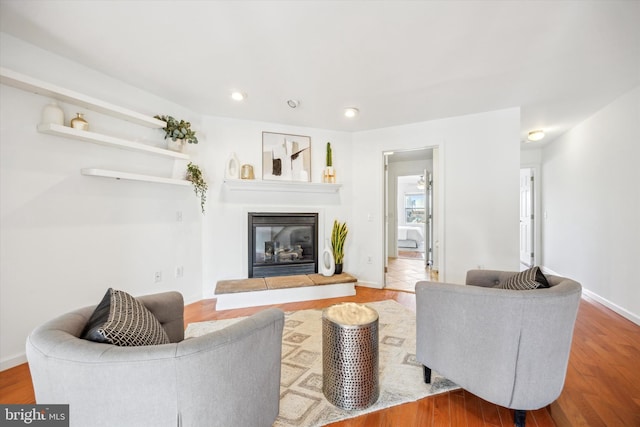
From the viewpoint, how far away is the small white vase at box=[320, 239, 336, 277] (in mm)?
3797

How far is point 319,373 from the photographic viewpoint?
1874mm

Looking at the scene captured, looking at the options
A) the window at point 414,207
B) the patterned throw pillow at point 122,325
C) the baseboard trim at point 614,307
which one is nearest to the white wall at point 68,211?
the patterned throw pillow at point 122,325

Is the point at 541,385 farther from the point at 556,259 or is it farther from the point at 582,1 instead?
the point at 556,259

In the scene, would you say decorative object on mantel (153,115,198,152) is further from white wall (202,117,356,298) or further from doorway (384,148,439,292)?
doorway (384,148,439,292)

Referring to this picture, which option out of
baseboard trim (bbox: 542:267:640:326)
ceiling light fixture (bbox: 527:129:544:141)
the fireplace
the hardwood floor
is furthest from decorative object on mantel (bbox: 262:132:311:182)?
baseboard trim (bbox: 542:267:640:326)

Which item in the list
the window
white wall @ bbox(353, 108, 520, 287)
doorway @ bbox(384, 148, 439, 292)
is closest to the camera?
white wall @ bbox(353, 108, 520, 287)

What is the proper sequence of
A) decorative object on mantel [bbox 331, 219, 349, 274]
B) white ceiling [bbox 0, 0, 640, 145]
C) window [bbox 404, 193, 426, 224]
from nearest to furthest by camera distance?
1. white ceiling [bbox 0, 0, 640, 145]
2. decorative object on mantel [bbox 331, 219, 349, 274]
3. window [bbox 404, 193, 426, 224]

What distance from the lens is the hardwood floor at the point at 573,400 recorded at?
4.83ft

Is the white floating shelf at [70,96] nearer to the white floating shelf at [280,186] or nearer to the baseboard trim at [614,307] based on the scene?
the white floating shelf at [280,186]

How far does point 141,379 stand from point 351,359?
1036 millimetres

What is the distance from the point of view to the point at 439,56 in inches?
86.7

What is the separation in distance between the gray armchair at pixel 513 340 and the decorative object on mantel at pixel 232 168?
9.72 ft

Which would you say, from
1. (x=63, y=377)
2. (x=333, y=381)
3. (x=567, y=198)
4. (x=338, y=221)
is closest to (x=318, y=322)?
(x=333, y=381)

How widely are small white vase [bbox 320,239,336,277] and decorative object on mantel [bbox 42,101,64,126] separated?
3018 mm
